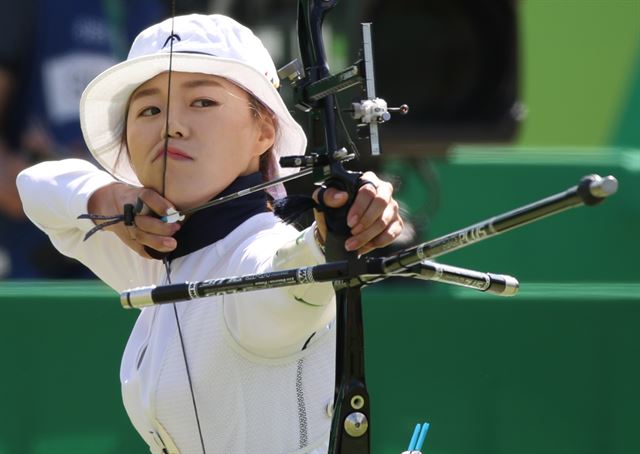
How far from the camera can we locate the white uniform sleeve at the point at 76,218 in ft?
9.05

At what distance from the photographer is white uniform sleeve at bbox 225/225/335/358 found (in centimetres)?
215

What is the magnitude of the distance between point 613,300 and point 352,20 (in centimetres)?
185

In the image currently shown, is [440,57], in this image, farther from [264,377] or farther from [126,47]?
[264,377]

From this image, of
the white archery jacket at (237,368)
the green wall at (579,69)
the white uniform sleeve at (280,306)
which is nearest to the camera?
the white uniform sleeve at (280,306)

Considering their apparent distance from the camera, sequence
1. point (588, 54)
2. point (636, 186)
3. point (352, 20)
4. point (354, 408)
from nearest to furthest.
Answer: point (354, 408)
point (352, 20)
point (636, 186)
point (588, 54)

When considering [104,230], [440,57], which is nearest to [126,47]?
[440,57]

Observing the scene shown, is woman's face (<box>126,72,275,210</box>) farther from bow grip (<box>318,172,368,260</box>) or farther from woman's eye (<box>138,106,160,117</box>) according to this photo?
bow grip (<box>318,172,368,260</box>)

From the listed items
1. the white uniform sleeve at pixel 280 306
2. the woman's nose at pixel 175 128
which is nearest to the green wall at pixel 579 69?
the woman's nose at pixel 175 128

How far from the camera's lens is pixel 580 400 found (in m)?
4.31

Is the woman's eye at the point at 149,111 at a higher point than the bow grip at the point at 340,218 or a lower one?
higher

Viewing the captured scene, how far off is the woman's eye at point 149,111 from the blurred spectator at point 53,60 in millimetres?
3381

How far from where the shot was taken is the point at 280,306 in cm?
220

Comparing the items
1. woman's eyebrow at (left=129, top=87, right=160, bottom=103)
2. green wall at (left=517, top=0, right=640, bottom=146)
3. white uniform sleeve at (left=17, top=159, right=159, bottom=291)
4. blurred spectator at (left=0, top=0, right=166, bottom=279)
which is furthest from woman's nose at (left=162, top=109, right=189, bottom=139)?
green wall at (left=517, top=0, right=640, bottom=146)

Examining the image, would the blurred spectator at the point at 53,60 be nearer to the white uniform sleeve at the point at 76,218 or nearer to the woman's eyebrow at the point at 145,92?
the white uniform sleeve at the point at 76,218
